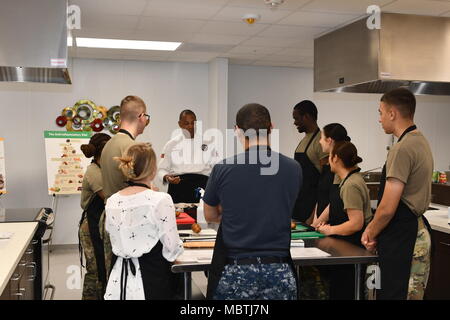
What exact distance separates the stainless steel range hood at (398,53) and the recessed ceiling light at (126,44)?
6.63 ft

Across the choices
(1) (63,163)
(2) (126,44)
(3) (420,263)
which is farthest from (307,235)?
(1) (63,163)

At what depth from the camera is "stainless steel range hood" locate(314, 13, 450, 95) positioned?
4.25 meters

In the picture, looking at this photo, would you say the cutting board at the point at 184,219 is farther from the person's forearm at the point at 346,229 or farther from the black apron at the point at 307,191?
the person's forearm at the point at 346,229

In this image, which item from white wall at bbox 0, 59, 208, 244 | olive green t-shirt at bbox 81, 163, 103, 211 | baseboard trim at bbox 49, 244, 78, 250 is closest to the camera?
olive green t-shirt at bbox 81, 163, 103, 211

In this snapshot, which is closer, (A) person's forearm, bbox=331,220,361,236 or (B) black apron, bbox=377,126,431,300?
(B) black apron, bbox=377,126,431,300

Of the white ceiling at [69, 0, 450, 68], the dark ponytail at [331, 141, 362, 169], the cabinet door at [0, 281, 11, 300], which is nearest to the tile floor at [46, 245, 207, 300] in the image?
the dark ponytail at [331, 141, 362, 169]

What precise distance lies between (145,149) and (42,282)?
195 cm

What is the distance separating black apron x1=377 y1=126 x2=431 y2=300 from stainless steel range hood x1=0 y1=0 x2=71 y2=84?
7.12 ft

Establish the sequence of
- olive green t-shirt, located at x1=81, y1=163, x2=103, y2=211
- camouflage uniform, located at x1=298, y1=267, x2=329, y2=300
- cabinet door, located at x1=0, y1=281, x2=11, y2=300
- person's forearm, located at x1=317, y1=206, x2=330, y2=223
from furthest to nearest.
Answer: olive green t-shirt, located at x1=81, y1=163, x2=103, y2=211 < person's forearm, located at x1=317, y1=206, x2=330, y2=223 < camouflage uniform, located at x1=298, y1=267, x2=329, y2=300 < cabinet door, located at x1=0, y1=281, x2=11, y2=300

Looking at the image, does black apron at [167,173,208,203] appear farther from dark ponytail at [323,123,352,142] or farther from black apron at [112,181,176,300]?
black apron at [112,181,176,300]

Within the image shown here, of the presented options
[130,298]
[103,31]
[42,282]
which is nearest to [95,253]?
[42,282]

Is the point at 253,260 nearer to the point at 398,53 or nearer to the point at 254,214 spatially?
the point at 254,214

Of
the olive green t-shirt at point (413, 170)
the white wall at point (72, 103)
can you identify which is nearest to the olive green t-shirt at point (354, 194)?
the olive green t-shirt at point (413, 170)

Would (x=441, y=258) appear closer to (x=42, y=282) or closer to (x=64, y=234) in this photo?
(x=42, y=282)
